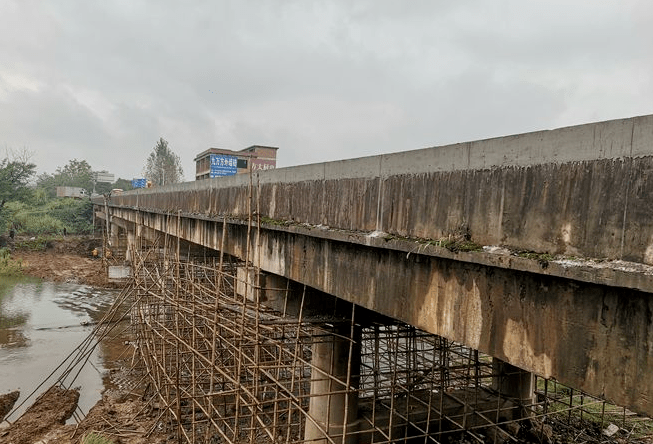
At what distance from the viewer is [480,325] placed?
3795mm

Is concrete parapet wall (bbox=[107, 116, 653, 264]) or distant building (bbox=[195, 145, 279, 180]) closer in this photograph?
concrete parapet wall (bbox=[107, 116, 653, 264])

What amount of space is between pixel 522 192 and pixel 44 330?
2194 cm

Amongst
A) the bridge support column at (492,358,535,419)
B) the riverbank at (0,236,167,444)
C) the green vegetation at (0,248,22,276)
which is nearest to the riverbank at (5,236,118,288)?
the green vegetation at (0,248,22,276)

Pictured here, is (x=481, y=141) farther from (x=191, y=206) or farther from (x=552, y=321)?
(x=191, y=206)

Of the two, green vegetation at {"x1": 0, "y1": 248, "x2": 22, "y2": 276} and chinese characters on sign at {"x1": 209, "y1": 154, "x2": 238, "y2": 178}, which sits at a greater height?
chinese characters on sign at {"x1": 209, "y1": 154, "x2": 238, "y2": 178}

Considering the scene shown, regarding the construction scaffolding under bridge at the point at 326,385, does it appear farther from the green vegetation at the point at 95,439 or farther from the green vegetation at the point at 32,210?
the green vegetation at the point at 32,210

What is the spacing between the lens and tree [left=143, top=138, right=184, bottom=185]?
294ft

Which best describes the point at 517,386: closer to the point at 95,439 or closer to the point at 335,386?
the point at 335,386

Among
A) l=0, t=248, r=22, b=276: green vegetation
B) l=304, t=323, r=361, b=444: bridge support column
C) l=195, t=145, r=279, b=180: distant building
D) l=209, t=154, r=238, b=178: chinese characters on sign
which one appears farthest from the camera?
l=195, t=145, r=279, b=180: distant building

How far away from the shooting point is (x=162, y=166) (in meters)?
89.5

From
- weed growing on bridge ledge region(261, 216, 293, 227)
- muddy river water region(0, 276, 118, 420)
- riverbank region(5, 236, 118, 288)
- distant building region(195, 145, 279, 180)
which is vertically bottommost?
muddy river water region(0, 276, 118, 420)

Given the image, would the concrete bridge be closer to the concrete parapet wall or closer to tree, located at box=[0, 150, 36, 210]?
the concrete parapet wall

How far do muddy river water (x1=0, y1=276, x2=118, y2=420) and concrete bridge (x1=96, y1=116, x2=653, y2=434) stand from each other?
37.7 feet

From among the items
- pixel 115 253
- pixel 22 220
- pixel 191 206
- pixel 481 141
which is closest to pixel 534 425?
pixel 481 141
